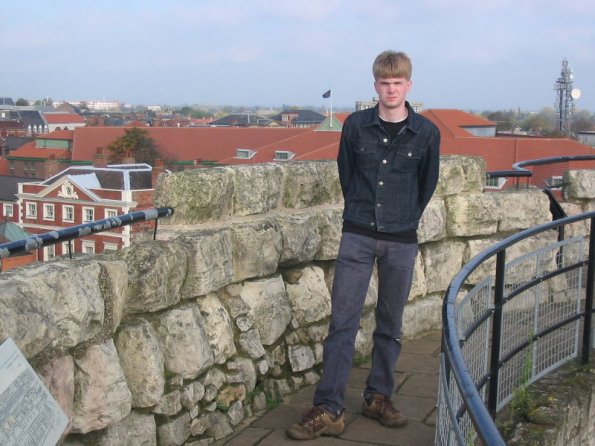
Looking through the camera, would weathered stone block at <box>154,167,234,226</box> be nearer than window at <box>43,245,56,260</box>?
Yes

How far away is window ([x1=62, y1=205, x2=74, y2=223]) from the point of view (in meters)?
37.9

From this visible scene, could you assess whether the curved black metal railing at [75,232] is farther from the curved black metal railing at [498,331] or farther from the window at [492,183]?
the window at [492,183]

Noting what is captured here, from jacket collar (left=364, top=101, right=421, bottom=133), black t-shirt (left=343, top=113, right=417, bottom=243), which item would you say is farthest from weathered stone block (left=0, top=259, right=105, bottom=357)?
jacket collar (left=364, top=101, right=421, bottom=133)

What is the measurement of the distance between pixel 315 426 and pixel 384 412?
0.40m

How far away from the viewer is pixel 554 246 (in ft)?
15.8

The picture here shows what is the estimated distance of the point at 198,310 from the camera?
4.31m

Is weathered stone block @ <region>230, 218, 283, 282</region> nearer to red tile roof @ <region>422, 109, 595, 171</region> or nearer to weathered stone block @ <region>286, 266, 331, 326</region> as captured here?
weathered stone block @ <region>286, 266, 331, 326</region>

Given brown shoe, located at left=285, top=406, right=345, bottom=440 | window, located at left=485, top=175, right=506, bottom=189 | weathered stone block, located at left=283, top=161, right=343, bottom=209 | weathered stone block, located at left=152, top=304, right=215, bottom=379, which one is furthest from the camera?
window, located at left=485, top=175, right=506, bottom=189

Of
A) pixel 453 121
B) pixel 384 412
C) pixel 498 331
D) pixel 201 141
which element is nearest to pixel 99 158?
pixel 201 141

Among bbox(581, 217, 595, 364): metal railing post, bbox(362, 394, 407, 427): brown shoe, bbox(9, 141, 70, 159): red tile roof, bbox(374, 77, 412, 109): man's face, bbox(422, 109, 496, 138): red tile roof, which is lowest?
bbox(9, 141, 70, 159): red tile roof

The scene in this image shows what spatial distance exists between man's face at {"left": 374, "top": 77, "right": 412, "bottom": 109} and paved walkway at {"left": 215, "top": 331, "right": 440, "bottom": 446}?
1.59 m

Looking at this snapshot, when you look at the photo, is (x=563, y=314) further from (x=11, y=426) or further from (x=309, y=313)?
(x=11, y=426)

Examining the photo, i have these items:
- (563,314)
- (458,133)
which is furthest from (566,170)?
(458,133)

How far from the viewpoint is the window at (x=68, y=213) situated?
37.9 m
